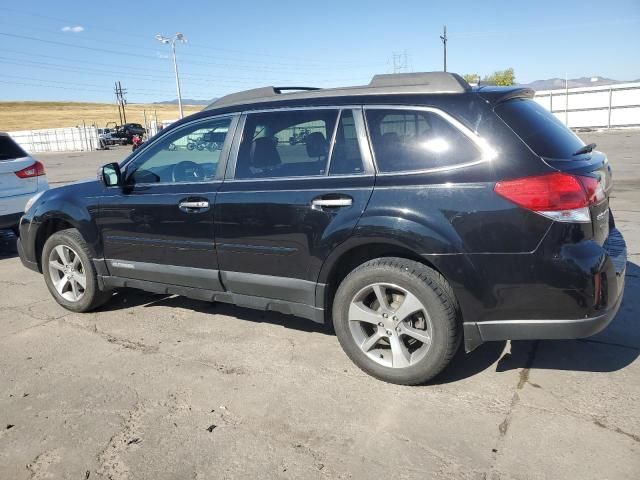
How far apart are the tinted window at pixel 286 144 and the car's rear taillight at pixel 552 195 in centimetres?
119

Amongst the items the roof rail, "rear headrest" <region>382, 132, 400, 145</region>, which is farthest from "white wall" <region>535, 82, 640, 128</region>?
"rear headrest" <region>382, 132, 400, 145</region>

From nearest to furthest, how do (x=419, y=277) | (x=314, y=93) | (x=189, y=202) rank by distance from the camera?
(x=419, y=277) < (x=314, y=93) < (x=189, y=202)

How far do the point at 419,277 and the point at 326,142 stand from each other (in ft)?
3.56

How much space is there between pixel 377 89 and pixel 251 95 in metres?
1.09

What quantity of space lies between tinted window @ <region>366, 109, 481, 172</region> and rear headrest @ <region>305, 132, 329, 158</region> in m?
0.34

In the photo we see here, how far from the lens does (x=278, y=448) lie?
2.72 m

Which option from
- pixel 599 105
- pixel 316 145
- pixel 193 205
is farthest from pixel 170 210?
pixel 599 105

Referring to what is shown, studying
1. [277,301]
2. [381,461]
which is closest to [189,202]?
[277,301]

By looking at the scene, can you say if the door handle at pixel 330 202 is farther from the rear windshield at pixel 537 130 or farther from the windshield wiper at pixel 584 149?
the windshield wiper at pixel 584 149

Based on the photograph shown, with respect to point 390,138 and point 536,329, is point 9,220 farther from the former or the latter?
point 536,329

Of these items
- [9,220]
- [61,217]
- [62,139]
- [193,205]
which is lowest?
[9,220]

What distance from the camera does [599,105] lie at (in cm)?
A: 3186

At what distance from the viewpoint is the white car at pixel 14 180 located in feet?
24.0

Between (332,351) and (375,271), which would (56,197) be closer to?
(332,351)
